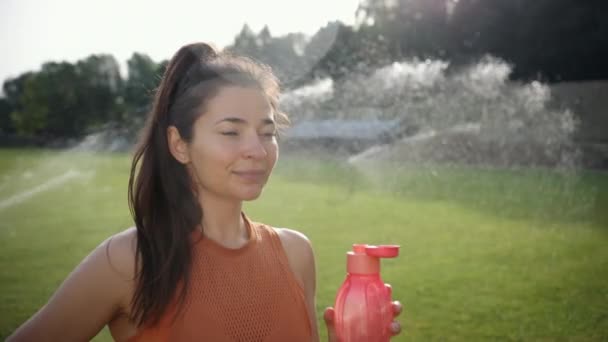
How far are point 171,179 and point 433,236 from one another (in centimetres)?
523

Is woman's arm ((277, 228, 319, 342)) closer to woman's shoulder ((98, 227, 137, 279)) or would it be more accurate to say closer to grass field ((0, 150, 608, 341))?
woman's shoulder ((98, 227, 137, 279))

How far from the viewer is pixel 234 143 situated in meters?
1.61

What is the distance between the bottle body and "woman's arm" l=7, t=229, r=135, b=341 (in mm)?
501

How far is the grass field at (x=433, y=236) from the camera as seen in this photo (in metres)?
4.20

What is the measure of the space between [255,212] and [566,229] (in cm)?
346

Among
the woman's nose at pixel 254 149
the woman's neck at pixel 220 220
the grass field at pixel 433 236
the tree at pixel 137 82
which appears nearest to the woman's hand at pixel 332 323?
the woman's neck at pixel 220 220

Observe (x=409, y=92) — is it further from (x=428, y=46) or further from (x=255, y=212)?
(x=255, y=212)

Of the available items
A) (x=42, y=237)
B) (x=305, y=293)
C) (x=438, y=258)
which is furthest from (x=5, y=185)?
(x=305, y=293)

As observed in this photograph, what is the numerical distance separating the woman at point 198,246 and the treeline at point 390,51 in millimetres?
12783

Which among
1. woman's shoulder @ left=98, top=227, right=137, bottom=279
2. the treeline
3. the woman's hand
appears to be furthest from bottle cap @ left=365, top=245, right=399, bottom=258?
the treeline

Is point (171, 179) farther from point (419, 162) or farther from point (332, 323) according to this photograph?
point (419, 162)

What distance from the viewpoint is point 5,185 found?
12320 mm

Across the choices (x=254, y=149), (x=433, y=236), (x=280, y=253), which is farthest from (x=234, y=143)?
(x=433, y=236)

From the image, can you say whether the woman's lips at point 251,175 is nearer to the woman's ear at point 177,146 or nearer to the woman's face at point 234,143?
the woman's face at point 234,143
